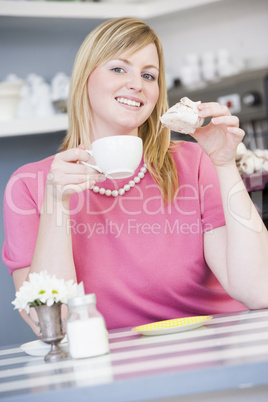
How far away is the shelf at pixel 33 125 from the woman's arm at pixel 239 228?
1.21 meters

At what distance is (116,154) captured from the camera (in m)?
1.08

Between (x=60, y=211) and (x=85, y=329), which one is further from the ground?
(x=60, y=211)

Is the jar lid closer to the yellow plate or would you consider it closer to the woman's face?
the yellow plate

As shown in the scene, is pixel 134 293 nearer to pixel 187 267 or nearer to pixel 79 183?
pixel 187 267

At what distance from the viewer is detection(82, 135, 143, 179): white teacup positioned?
108 centimetres

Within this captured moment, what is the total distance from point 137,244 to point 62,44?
5.09ft

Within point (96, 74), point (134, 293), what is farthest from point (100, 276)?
point (96, 74)

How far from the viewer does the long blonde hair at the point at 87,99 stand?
1.50 meters

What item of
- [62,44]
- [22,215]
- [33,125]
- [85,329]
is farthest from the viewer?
[62,44]

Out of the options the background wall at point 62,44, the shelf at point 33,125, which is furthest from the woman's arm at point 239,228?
the background wall at point 62,44

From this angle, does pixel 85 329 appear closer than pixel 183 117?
Yes

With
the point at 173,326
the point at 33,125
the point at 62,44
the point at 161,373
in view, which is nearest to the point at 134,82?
the point at 173,326

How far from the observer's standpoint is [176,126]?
119 cm

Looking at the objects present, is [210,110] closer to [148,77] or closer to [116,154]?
[116,154]
